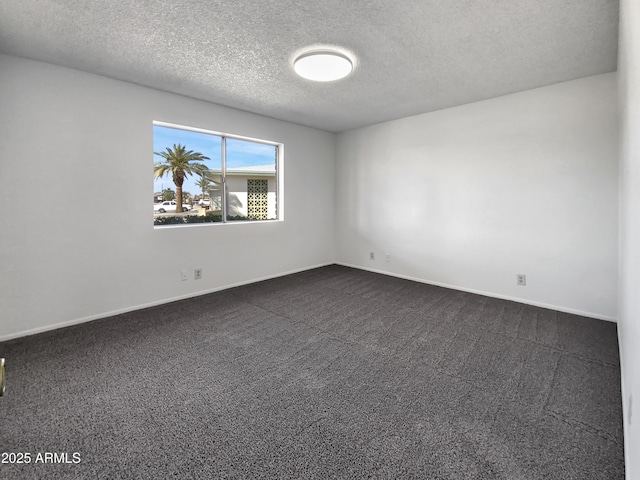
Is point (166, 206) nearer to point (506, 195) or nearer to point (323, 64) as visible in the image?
point (323, 64)

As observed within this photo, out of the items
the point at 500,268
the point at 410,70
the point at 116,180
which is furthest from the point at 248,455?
the point at 500,268

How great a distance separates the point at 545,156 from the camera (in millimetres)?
3371

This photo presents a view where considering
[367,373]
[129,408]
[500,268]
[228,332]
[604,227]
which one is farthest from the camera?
[500,268]

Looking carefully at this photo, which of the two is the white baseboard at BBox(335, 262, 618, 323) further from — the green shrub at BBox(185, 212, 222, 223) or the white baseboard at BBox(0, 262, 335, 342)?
the green shrub at BBox(185, 212, 222, 223)

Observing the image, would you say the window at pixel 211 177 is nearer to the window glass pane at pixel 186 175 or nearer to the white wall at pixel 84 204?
the window glass pane at pixel 186 175

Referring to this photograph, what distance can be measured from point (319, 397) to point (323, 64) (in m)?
2.62

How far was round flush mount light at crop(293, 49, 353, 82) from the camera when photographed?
2525mm

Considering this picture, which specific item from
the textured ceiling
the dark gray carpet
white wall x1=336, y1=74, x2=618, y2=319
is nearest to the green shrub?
the dark gray carpet

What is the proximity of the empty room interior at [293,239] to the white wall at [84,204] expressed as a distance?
2 cm

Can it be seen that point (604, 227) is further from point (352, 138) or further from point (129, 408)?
point (129, 408)

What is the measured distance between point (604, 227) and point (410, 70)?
2540 mm

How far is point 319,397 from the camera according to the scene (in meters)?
1.89

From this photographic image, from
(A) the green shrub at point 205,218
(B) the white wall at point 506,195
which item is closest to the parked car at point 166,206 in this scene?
(A) the green shrub at point 205,218

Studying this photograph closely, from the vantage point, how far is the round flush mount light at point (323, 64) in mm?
2525
